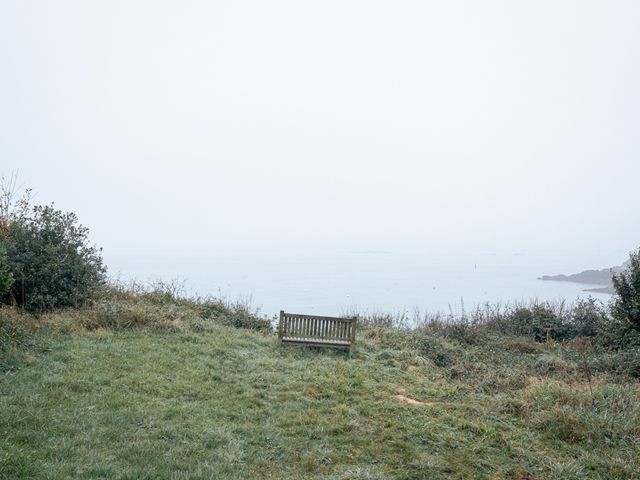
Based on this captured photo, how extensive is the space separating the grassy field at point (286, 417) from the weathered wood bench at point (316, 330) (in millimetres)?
961

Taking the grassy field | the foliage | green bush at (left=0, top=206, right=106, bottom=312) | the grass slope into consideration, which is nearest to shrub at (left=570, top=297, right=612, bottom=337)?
the foliage

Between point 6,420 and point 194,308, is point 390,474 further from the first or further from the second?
point 194,308

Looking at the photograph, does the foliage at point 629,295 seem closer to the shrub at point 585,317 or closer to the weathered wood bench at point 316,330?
the shrub at point 585,317

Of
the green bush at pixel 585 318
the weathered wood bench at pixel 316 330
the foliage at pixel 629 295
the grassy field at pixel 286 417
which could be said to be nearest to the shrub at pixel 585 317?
the green bush at pixel 585 318

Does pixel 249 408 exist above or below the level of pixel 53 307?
below

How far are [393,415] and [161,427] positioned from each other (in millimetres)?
2676

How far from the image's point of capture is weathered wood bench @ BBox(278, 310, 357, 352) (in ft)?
31.0

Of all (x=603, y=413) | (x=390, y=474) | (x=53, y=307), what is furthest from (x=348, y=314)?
(x=390, y=474)

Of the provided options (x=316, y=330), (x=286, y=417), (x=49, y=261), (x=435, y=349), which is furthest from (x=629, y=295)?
(x=49, y=261)

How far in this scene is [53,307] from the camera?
9.25 meters

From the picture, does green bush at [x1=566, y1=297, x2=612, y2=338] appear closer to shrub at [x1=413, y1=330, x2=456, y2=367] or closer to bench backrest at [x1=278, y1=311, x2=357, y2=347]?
shrub at [x1=413, y1=330, x2=456, y2=367]

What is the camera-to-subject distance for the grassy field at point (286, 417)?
412 centimetres

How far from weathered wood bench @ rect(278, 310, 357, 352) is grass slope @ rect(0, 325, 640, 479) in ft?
4.29

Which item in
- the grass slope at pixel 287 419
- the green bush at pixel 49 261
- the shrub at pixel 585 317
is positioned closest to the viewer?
the grass slope at pixel 287 419
